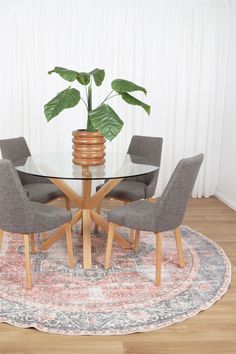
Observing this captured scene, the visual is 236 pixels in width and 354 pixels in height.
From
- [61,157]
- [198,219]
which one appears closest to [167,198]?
[61,157]

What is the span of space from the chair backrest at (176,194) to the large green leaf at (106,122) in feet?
2.02

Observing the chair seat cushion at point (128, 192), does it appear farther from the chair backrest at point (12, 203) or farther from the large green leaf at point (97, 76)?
the chair backrest at point (12, 203)

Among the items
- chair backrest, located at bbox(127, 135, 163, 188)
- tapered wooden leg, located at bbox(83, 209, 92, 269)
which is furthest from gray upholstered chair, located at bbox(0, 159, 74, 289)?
chair backrest, located at bbox(127, 135, 163, 188)

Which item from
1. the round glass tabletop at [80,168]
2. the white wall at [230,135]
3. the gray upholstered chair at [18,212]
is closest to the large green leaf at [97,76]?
the round glass tabletop at [80,168]

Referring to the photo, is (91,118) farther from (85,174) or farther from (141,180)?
(141,180)

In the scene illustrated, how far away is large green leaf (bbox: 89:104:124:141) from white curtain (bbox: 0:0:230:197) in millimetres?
1888

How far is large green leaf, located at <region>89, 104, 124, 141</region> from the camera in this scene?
3178 millimetres

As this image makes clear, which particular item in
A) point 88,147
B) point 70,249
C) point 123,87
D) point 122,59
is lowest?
point 70,249

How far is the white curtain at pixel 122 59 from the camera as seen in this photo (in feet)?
16.0

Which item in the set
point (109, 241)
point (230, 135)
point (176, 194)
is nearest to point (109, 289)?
point (109, 241)

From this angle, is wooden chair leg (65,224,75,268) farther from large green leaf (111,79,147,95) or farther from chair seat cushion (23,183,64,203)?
large green leaf (111,79,147,95)

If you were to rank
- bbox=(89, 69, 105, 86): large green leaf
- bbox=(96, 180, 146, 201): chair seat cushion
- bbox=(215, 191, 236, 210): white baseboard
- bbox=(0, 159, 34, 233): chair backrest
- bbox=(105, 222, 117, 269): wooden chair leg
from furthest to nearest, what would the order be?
bbox=(215, 191, 236, 210): white baseboard → bbox=(96, 180, 146, 201): chair seat cushion → bbox=(89, 69, 105, 86): large green leaf → bbox=(105, 222, 117, 269): wooden chair leg → bbox=(0, 159, 34, 233): chair backrest

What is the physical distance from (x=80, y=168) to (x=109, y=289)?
3.25 feet

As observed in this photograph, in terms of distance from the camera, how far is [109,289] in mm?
2934
